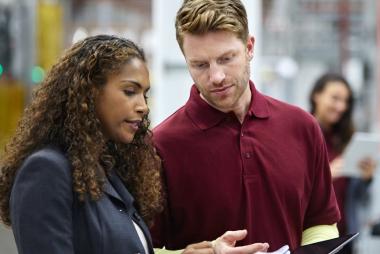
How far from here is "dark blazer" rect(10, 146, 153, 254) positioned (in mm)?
2377

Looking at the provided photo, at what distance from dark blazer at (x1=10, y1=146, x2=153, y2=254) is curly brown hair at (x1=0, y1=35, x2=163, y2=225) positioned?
0.15 feet

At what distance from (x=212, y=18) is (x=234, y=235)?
0.66 m

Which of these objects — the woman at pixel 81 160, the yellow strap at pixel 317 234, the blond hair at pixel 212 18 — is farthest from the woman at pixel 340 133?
the woman at pixel 81 160

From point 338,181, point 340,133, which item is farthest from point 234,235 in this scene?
point 340,133

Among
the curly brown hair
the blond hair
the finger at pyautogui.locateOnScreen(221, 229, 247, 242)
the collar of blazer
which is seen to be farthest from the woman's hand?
the blond hair

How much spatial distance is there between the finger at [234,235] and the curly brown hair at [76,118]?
1.29ft

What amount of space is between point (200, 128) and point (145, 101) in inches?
13.5

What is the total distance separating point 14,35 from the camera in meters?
10.9

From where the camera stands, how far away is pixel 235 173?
291cm

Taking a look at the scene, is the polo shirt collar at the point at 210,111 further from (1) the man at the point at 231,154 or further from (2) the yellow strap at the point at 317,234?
(2) the yellow strap at the point at 317,234

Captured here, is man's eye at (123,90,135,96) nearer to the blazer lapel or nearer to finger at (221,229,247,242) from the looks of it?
the blazer lapel

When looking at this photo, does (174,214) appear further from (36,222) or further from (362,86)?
(362,86)

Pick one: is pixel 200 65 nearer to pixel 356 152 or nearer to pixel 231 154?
pixel 231 154

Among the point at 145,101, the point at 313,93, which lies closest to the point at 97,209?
the point at 145,101
